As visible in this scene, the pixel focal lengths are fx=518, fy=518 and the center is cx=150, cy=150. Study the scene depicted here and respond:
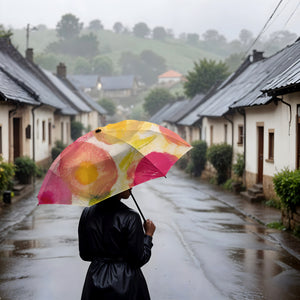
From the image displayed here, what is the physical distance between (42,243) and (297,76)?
6533 mm

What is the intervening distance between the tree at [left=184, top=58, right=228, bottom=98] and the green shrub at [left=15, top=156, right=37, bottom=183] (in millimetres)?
31988

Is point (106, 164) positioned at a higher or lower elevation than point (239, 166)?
higher

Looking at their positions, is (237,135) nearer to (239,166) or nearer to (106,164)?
(239,166)

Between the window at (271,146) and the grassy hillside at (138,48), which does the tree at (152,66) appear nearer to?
the grassy hillside at (138,48)

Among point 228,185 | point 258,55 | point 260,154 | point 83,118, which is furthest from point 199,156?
point 83,118

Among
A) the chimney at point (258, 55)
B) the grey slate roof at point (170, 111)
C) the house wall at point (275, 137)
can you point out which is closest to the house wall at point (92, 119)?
the grey slate roof at point (170, 111)

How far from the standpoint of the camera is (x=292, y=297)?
22.8 ft

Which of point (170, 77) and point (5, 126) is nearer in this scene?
point (5, 126)

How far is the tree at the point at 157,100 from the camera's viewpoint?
78.2 m

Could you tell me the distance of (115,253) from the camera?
3.85 metres

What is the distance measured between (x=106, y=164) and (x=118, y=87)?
376 feet

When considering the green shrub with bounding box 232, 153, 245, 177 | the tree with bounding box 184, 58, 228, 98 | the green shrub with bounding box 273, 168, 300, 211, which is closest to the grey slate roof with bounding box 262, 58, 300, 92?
the green shrub with bounding box 273, 168, 300, 211

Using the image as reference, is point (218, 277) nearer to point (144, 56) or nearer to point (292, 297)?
point (292, 297)

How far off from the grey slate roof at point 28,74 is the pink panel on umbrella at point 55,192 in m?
17.8
